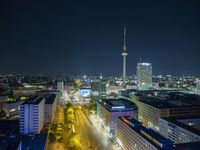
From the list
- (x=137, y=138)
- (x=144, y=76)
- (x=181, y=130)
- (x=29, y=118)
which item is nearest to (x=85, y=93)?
(x=144, y=76)

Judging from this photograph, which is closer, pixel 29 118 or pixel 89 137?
pixel 89 137

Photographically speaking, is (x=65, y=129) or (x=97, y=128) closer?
(x=65, y=129)

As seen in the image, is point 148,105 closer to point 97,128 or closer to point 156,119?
point 156,119

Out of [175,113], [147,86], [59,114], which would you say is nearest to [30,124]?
[59,114]

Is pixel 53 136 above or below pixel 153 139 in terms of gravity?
below

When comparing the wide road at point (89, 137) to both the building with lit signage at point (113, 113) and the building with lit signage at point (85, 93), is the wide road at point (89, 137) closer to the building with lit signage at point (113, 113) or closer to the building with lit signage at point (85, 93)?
the building with lit signage at point (113, 113)

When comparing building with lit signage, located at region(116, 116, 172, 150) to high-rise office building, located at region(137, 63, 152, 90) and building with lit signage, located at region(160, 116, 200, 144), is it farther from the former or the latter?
high-rise office building, located at region(137, 63, 152, 90)

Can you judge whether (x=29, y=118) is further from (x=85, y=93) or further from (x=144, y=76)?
(x=144, y=76)
